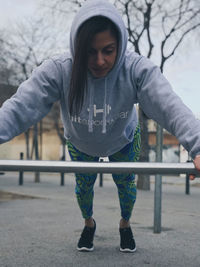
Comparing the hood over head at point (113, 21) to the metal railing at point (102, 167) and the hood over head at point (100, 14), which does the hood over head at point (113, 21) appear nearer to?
the hood over head at point (100, 14)

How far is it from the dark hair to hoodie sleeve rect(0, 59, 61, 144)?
0.13m

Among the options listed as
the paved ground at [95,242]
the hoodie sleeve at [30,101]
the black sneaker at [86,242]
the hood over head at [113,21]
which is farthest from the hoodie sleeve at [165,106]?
the black sneaker at [86,242]

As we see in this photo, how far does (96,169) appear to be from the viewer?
1.48 metres

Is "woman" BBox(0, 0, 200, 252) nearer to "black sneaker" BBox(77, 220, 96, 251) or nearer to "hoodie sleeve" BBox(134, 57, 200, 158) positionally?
"hoodie sleeve" BBox(134, 57, 200, 158)

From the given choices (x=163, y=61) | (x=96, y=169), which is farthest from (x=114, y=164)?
(x=163, y=61)

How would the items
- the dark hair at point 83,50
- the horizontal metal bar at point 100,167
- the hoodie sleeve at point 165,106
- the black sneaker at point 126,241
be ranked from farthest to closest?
1. the black sneaker at point 126,241
2. the dark hair at point 83,50
3. the hoodie sleeve at point 165,106
4. the horizontal metal bar at point 100,167

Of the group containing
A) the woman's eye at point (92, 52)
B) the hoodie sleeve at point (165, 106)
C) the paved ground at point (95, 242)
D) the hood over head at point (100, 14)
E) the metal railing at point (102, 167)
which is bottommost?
the paved ground at point (95, 242)

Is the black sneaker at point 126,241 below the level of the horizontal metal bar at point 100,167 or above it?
below

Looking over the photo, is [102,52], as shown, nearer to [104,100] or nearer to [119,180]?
[104,100]

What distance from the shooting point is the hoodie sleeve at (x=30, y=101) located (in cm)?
175

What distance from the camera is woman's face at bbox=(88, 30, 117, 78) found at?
1.74 m

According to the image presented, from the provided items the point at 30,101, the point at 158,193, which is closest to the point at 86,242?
the point at 158,193

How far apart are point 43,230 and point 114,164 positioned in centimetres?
225

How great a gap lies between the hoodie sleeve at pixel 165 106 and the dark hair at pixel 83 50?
24 cm
